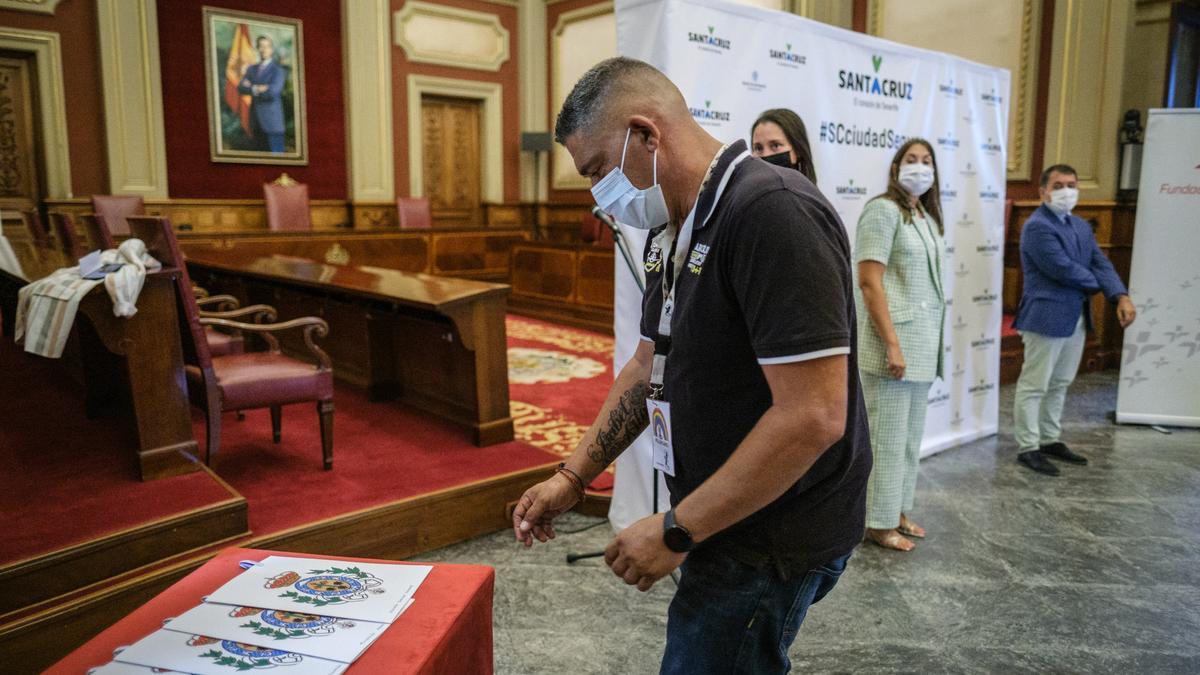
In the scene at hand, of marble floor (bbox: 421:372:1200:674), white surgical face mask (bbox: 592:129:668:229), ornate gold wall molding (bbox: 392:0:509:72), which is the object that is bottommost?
marble floor (bbox: 421:372:1200:674)

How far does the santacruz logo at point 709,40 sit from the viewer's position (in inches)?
111

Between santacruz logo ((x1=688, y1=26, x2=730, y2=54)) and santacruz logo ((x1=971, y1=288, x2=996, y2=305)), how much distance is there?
2127mm

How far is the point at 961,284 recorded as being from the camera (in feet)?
13.6

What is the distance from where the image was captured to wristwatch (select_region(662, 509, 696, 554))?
101 centimetres

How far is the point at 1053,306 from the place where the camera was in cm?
380

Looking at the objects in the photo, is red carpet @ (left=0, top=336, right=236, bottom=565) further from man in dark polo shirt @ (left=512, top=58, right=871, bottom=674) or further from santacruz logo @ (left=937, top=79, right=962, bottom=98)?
santacruz logo @ (left=937, top=79, right=962, bottom=98)

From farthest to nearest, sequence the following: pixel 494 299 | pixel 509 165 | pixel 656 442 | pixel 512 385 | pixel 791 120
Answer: pixel 509 165 → pixel 512 385 → pixel 494 299 → pixel 791 120 → pixel 656 442

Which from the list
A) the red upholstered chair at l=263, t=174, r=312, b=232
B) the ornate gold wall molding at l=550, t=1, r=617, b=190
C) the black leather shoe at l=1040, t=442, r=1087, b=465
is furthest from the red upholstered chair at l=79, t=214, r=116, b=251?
the ornate gold wall molding at l=550, t=1, r=617, b=190

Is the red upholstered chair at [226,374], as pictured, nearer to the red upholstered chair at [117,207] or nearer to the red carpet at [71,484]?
the red carpet at [71,484]

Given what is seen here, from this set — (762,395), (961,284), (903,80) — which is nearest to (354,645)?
(762,395)

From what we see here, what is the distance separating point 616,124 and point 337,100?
30.8ft

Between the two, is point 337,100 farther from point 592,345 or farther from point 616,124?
point 616,124

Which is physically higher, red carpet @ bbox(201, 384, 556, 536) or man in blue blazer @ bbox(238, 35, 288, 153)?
man in blue blazer @ bbox(238, 35, 288, 153)

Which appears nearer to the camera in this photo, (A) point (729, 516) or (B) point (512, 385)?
(A) point (729, 516)
